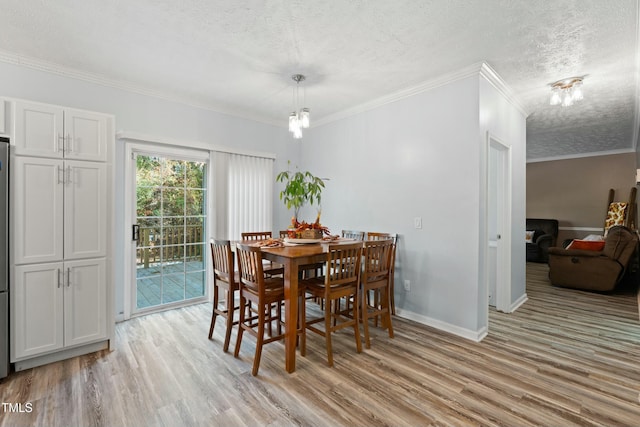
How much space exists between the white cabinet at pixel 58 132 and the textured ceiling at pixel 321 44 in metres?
0.60

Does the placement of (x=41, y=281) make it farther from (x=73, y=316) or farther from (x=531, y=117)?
(x=531, y=117)

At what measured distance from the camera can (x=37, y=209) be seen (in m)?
2.39

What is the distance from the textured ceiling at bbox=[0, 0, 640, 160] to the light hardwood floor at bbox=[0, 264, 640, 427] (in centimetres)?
258

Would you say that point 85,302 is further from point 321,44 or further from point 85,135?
point 321,44

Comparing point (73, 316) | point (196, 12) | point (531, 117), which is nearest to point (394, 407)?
point (73, 316)

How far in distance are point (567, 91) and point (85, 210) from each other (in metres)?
4.81

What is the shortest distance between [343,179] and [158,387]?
122 inches

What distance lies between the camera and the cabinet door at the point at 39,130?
2.32m

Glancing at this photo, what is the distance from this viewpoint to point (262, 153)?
177 inches

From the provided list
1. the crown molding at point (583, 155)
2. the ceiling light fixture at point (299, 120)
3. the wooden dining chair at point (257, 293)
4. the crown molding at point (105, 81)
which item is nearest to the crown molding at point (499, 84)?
the ceiling light fixture at point (299, 120)

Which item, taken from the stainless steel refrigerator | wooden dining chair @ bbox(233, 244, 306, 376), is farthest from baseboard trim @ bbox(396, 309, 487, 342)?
the stainless steel refrigerator

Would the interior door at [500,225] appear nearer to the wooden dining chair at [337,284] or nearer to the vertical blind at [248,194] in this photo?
the wooden dining chair at [337,284]

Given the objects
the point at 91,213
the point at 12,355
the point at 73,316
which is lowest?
the point at 12,355

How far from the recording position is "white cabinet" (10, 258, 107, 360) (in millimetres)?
2322
